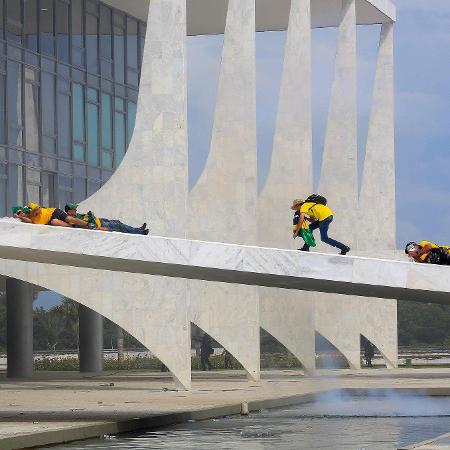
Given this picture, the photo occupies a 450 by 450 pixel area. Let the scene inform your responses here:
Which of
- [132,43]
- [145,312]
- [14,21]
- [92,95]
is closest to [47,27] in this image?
[14,21]

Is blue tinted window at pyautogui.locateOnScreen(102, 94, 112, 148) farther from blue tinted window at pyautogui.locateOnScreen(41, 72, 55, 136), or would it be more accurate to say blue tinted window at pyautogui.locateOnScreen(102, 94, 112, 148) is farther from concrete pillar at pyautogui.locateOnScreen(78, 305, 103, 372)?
concrete pillar at pyautogui.locateOnScreen(78, 305, 103, 372)

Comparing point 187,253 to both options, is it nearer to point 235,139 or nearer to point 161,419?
point 161,419

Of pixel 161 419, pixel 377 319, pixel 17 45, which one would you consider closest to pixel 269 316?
pixel 377 319

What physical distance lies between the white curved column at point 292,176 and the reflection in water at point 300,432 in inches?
725

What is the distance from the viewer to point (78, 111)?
Answer: 1636 inches

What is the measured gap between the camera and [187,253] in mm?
19828

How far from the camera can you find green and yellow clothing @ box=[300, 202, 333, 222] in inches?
810

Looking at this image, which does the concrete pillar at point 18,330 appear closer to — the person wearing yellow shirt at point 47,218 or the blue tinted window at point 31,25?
the blue tinted window at point 31,25

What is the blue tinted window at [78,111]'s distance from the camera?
136ft

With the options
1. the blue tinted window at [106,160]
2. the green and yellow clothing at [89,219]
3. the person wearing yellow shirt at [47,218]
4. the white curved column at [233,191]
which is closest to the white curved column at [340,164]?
the blue tinted window at [106,160]

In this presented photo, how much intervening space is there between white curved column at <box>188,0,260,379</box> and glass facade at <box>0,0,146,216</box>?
12.6ft

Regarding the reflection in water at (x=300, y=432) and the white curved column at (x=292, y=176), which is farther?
the white curved column at (x=292, y=176)

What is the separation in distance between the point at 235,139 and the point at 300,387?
8.44 m

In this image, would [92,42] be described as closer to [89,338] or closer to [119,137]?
[119,137]
